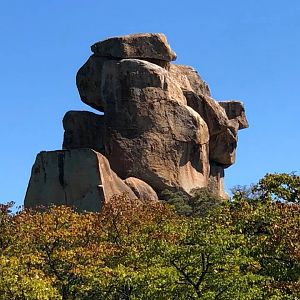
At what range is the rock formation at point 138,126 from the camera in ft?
178

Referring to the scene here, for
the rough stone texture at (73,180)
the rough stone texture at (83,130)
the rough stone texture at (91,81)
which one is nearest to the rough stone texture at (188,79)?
the rough stone texture at (91,81)

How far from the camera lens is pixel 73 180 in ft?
173

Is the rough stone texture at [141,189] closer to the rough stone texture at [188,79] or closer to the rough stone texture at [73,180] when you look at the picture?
the rough stone texture at [73,180]

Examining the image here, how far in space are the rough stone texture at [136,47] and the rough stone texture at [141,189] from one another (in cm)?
1056

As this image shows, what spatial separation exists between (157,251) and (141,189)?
31.1m

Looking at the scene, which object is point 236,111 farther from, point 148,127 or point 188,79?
point 148,127

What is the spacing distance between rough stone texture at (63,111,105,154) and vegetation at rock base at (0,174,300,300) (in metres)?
31.1

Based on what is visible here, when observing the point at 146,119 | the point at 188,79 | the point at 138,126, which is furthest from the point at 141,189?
the point at 188,79

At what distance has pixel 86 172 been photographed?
2048 inches

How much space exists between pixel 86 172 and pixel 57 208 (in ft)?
76.8

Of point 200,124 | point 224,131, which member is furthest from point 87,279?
point 224,131

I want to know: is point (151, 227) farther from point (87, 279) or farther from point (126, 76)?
point (126, 76)

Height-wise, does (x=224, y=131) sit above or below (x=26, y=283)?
above

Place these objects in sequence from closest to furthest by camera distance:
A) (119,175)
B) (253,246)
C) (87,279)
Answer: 1. (253,246)
2. (87,279)
3. (119,175)
